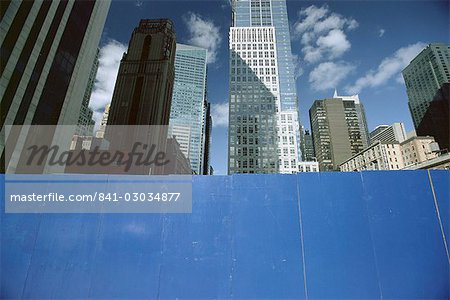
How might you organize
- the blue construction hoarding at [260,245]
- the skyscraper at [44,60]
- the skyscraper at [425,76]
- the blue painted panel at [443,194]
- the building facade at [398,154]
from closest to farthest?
the blue construction hoarding at [260,245] → the blue painted panel at [443,194] → the skyscraper at [44,60] → the building facade at [398,154] → the skyscraper at [425,76]

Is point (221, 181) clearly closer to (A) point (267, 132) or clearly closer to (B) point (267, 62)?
(A) point (267, 132)

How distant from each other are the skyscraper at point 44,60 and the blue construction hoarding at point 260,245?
25049 millimetres

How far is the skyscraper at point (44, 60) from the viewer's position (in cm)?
2547

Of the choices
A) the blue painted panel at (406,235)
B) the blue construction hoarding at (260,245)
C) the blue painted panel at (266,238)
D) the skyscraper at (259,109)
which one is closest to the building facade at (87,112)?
the skyscraper at (259,109)

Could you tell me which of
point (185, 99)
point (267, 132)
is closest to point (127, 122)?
point (267, 132)

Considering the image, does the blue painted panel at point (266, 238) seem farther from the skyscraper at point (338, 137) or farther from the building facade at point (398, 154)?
the skyscraper at point (338, 137)

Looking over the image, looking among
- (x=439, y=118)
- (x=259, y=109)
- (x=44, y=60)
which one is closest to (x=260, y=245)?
(x=44, y=60)

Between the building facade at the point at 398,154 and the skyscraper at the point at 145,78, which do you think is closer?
the skyscraper at the point at 145,78

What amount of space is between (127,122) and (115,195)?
5981 cm

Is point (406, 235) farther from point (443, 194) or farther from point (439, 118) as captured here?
point (439, 118)

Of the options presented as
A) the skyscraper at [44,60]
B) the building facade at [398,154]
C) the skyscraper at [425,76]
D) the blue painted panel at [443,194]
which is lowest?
the blue painted panel at [443,194]

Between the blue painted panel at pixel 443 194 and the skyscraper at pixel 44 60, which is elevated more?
the skyscraper at pixel 44 60

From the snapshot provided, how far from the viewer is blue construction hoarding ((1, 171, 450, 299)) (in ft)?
22.4

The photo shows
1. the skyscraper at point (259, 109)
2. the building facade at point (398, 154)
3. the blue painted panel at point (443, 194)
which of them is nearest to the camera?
the blue painted panel at point (443, 194)
